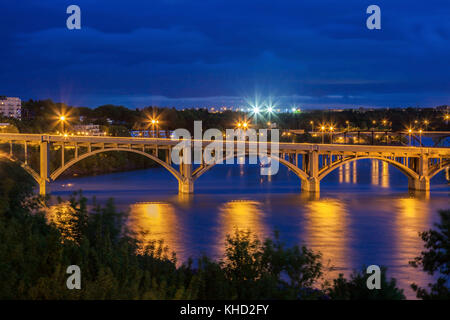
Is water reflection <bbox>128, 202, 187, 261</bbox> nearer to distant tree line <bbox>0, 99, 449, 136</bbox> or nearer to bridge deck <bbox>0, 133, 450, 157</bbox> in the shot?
bridge deck <bbox>0, 133, 450, 157</bbox>

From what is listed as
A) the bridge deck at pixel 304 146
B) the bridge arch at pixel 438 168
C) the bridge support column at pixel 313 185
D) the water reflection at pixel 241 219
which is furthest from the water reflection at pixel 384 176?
the water reflection at pixel 241 219

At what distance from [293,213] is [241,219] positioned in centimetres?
328

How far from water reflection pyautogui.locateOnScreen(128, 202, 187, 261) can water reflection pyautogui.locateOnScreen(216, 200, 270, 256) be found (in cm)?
173

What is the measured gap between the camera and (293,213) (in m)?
30.6

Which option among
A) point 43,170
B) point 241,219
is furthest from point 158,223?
point 43,170

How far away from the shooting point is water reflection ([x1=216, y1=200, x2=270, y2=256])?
2508 centimetres

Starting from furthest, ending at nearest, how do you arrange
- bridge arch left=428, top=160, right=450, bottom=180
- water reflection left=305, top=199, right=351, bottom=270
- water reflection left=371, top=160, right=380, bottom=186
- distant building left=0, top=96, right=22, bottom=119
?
1. distant building left=0, top=96, right=22, bottom=119
2. water reflection left=371, top=160, right=380, bottom=186
3. bridge arch left=428, top=160, right=450, bottom=180
4. water reflection left=305, top=199, right=351, bottom=270

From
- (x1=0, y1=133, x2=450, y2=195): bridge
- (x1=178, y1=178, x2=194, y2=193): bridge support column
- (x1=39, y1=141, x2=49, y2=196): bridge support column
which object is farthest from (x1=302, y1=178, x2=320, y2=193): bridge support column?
(x1=39, y1=141, x2=49, y2=196): bridge support column

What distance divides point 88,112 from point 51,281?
9762 cm

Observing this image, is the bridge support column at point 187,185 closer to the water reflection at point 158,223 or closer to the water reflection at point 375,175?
the water reflection at point 158,223

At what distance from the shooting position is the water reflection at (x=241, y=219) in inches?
987

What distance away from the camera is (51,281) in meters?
8.43
